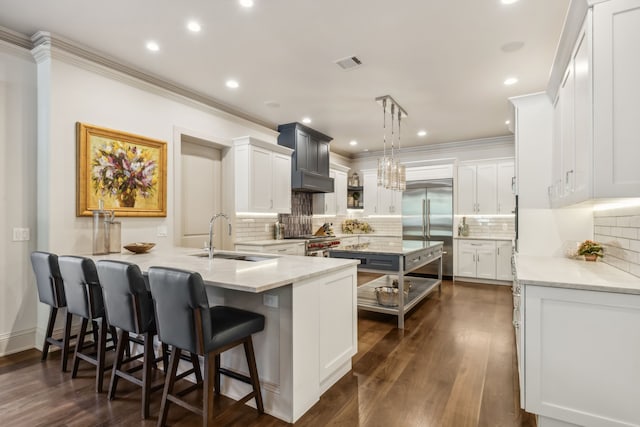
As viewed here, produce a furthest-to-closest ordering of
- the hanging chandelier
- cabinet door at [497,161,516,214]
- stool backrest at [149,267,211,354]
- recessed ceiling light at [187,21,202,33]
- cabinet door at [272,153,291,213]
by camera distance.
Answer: cabinet door at [497,161,516,214], cabinet door at [272,153,291,213], the hanging chandelier, recessed ceiling light at [187,21,202,33], stool backrest at [149,267,211,354]

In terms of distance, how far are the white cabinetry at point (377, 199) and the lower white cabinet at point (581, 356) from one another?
17.9 ft

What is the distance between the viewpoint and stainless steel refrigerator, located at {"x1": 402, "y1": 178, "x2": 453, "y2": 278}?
6373 millimetres

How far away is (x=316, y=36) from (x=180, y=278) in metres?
2.34

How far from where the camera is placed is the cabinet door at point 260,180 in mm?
4746

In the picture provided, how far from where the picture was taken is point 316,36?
2.88 metres

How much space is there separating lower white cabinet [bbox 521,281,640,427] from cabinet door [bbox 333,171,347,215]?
5.31 metres

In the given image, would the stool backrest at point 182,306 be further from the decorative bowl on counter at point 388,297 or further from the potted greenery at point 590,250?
the potted greenery at point 590,250

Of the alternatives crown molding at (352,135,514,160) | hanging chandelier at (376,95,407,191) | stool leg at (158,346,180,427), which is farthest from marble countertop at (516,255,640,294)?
crown molding at (352,135,514,160)

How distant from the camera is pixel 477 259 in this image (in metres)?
6.07

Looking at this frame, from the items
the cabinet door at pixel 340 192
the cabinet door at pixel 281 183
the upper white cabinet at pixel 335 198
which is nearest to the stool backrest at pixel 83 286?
the cabinet door at pixel 281 183

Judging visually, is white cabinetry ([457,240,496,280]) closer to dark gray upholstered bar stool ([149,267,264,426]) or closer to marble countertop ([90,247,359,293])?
marble countertop ([90,247,359,293])

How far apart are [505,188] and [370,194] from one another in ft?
8.88

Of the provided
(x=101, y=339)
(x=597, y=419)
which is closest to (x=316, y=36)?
(x=101, y=339)

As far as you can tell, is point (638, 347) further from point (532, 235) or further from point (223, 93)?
point (223, 93)
